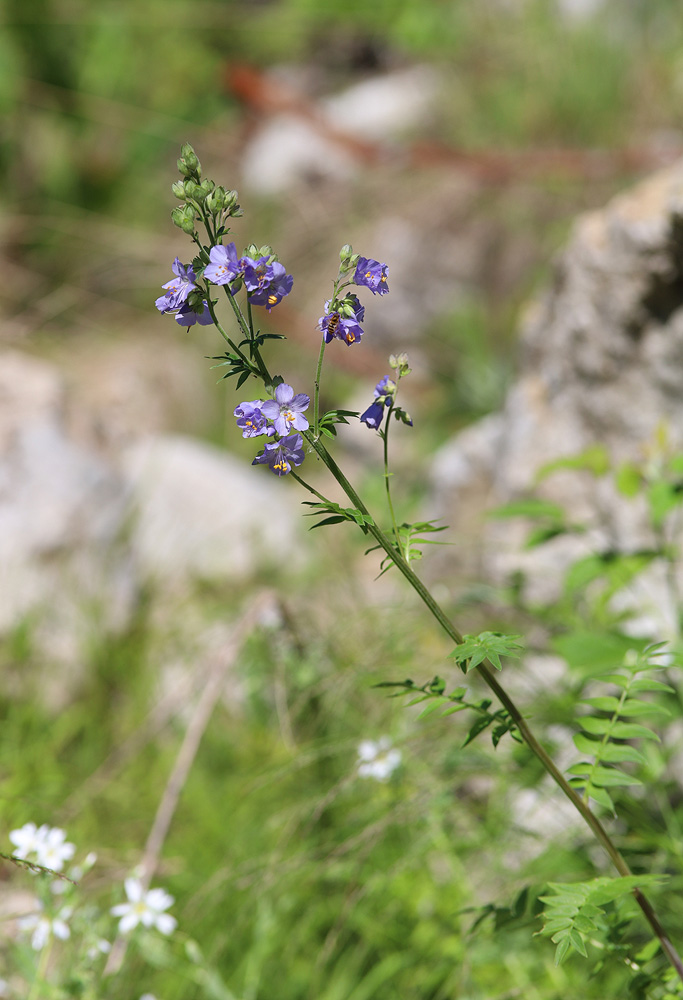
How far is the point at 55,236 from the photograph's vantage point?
497cm

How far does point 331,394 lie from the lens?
485 cm

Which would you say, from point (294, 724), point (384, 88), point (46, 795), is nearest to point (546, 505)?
point (294, 724)

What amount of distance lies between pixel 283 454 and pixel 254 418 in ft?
0.16

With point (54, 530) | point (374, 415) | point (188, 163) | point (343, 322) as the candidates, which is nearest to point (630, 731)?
point (374, 415)

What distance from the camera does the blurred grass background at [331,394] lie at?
5.56 feet

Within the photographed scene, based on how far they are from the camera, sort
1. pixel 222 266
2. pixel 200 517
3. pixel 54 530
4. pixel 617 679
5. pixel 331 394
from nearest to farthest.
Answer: pixel 222 266 → pixel 617 679 → pixel 54 530 → pixel 200 517 → pixel 331 394

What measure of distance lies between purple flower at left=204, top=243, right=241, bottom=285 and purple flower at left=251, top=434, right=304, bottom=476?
0.18 m

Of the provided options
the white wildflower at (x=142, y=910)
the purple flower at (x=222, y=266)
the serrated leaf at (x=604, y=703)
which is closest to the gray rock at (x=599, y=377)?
the serrated leaf at (x=604, y=703)

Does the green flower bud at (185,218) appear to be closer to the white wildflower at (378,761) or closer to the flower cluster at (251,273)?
the flower cluster at (251,273)

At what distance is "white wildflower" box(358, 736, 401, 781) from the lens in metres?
1.60

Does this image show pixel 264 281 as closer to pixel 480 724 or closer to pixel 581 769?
pixel 480 724

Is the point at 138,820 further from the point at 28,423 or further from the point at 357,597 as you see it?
the point at 28,423

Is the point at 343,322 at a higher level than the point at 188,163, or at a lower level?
lower

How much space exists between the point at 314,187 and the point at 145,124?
4.62 feet
